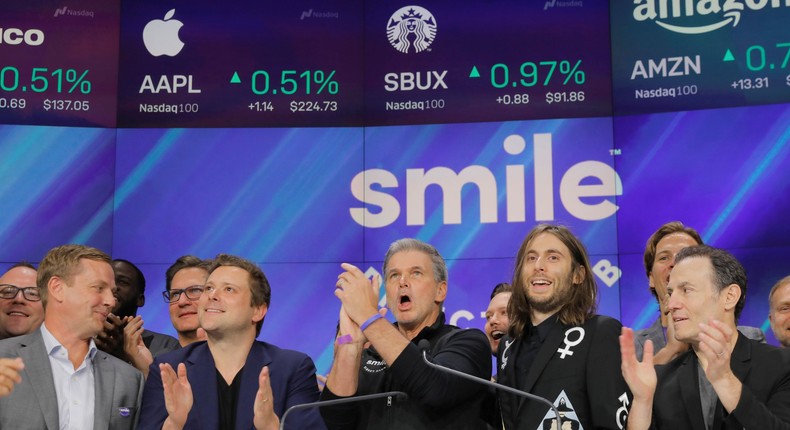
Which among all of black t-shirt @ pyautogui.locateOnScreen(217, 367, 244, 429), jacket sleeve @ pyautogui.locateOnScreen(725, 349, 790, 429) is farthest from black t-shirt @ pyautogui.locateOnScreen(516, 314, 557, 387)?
black t-shirt @ pyautogui.locateOnScreen(217, 367, 244, 429)

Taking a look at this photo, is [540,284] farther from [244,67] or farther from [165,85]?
[165,85]

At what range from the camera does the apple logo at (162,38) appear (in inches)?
276

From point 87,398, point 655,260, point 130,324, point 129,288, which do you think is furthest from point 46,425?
point 655,260

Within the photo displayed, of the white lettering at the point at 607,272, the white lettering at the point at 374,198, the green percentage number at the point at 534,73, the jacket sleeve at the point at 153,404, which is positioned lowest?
the jacket sleeve at the point at 153,404

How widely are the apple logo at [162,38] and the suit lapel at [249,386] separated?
3868mm

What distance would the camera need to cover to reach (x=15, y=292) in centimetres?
482

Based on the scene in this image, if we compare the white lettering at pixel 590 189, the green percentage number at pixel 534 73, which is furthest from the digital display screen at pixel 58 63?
the white lettering at pixel 590 189

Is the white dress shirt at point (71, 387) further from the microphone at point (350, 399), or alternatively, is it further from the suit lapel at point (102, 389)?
the microphone at point (350, 399)

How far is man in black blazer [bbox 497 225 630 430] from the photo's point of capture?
3135 mm

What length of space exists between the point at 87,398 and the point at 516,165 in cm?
379

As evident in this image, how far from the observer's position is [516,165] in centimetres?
668

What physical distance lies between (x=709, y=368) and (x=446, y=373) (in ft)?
2.77

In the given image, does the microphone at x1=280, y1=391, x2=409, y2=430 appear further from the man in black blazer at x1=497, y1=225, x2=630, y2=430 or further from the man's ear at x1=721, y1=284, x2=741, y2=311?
the man's ear at x1=721, y1=284, x2=741, y2=311

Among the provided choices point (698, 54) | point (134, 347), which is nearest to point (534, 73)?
point (698, 54)
